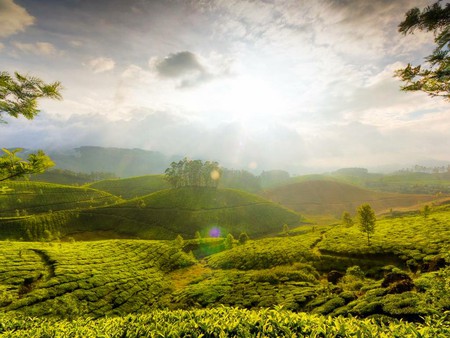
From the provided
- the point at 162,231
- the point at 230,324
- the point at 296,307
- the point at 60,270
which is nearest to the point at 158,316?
the point at 230,324

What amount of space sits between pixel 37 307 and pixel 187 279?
78.5ft

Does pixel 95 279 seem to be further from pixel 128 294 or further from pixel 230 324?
pixel 230 324

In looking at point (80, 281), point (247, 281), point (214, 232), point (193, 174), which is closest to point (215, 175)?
Answer: point (193, 174)

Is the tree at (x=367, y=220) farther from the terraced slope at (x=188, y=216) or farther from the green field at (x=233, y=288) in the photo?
the terraced slope at (x=188, y=216)

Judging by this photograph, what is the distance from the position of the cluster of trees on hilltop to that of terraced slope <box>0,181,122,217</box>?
44.7 m

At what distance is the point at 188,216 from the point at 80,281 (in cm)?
8760

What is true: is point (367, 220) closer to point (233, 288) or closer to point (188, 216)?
point (233, 288)

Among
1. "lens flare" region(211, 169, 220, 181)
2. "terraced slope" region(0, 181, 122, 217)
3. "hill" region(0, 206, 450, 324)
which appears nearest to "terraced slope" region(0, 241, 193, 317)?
"hill" region(0, 206, 450, 324)

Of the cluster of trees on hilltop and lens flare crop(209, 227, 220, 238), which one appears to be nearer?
lens flare crop(209, 227, 220, 238)

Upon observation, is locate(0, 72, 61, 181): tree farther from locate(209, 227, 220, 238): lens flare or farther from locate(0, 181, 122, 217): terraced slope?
locate(0, 181, 122, 217): terraced slope

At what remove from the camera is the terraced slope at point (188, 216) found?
109m

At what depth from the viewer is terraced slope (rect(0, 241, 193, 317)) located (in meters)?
28.0

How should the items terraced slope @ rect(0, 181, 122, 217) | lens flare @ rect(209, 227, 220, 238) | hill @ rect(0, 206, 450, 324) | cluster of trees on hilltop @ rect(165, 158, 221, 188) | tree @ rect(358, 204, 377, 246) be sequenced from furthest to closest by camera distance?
cluster of trees on hilltop @ rect(165, 158, 221, 188) → terraced slope @ rect(0, 181, 122, 217) → lens flare @ rect(209, 227, 220, 238) → tree @ rect(358, 204, 377, 246) → hill @ rect(0, 206, 450, 324)

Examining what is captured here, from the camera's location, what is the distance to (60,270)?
1425 inches
